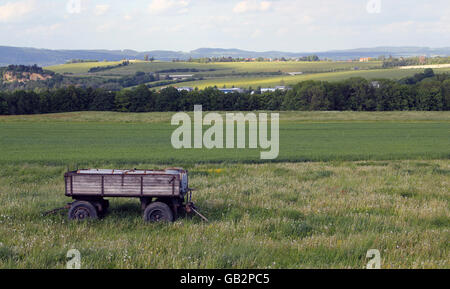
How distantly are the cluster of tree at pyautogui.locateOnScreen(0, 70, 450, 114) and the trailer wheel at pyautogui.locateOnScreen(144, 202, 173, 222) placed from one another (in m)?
80.7

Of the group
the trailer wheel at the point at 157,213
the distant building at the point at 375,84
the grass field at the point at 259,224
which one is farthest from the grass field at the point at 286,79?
the trailer wheel at the point at 157,213

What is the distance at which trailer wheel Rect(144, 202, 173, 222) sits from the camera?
10.1 metres

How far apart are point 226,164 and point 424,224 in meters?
14.1

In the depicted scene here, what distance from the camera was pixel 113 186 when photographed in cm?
1015

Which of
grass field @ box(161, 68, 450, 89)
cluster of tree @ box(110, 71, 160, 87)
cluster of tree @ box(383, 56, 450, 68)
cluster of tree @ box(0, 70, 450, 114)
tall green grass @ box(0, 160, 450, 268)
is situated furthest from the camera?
cluster of tree @ box(383, 56, 450, 68)

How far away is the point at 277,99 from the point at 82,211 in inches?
3402

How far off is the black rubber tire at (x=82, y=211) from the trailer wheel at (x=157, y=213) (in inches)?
51.5

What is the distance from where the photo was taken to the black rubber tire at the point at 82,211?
1023cm

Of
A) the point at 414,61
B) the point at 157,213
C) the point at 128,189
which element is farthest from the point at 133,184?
the point at 414,61

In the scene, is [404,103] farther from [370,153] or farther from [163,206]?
[163,206]

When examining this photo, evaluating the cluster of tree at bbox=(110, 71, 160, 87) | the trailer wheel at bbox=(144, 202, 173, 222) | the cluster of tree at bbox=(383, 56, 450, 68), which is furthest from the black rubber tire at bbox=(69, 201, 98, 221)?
the cluster of tree at bbox=(383, 56, 450, 68)

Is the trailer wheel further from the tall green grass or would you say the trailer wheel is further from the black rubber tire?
the black rubber tire

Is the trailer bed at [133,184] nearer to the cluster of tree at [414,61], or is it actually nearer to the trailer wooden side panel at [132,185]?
the trailer wooden side panel at [132,185]
